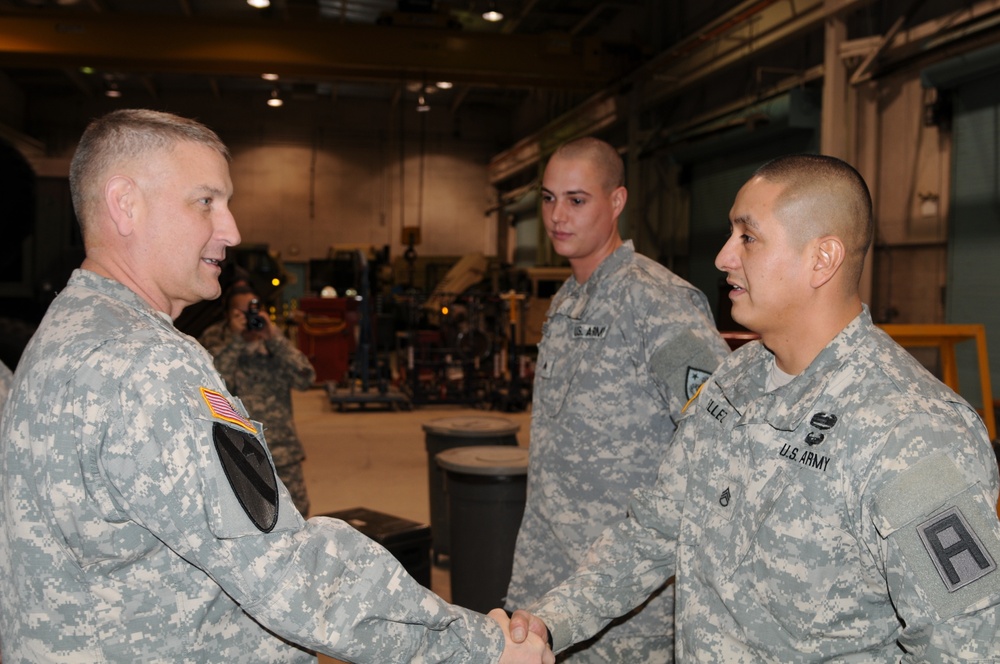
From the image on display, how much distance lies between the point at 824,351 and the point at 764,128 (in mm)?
7981

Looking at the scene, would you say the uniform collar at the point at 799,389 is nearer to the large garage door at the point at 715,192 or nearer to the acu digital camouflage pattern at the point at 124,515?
the acu digital camouflage pattern at the point at 124,515

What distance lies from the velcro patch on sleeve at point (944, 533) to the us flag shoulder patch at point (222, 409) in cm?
108

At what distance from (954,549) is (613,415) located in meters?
1.35

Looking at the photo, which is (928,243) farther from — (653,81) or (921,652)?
(921,652)

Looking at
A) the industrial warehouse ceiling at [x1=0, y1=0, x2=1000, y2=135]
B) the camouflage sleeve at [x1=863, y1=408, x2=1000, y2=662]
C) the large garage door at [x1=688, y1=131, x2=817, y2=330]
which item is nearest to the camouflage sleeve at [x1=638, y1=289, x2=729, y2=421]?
Answer: the camouflage sleeve at [x1=863, y1=408, x2=1000, y2=662]

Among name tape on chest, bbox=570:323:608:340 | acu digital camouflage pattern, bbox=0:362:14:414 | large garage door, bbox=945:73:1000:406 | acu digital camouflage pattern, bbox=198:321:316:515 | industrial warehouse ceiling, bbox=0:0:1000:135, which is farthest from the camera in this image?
industrial warehouse ceiling, bbox=0:0:1000:135

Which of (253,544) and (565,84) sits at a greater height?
(565,84)

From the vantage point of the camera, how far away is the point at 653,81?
40.0ft

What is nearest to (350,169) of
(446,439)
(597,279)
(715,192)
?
(715,192)

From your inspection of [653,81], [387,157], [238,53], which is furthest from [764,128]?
[387,157]

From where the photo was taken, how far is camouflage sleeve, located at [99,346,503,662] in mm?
1351

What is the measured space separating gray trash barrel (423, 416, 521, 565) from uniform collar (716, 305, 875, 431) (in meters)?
3.42

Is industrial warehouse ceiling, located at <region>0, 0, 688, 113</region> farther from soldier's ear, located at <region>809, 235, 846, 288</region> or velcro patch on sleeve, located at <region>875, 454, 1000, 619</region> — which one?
velcro patch on sleeve, located at <region>875, 454, 1000, 619</region>

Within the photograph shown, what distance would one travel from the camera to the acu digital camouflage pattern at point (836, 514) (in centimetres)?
136
